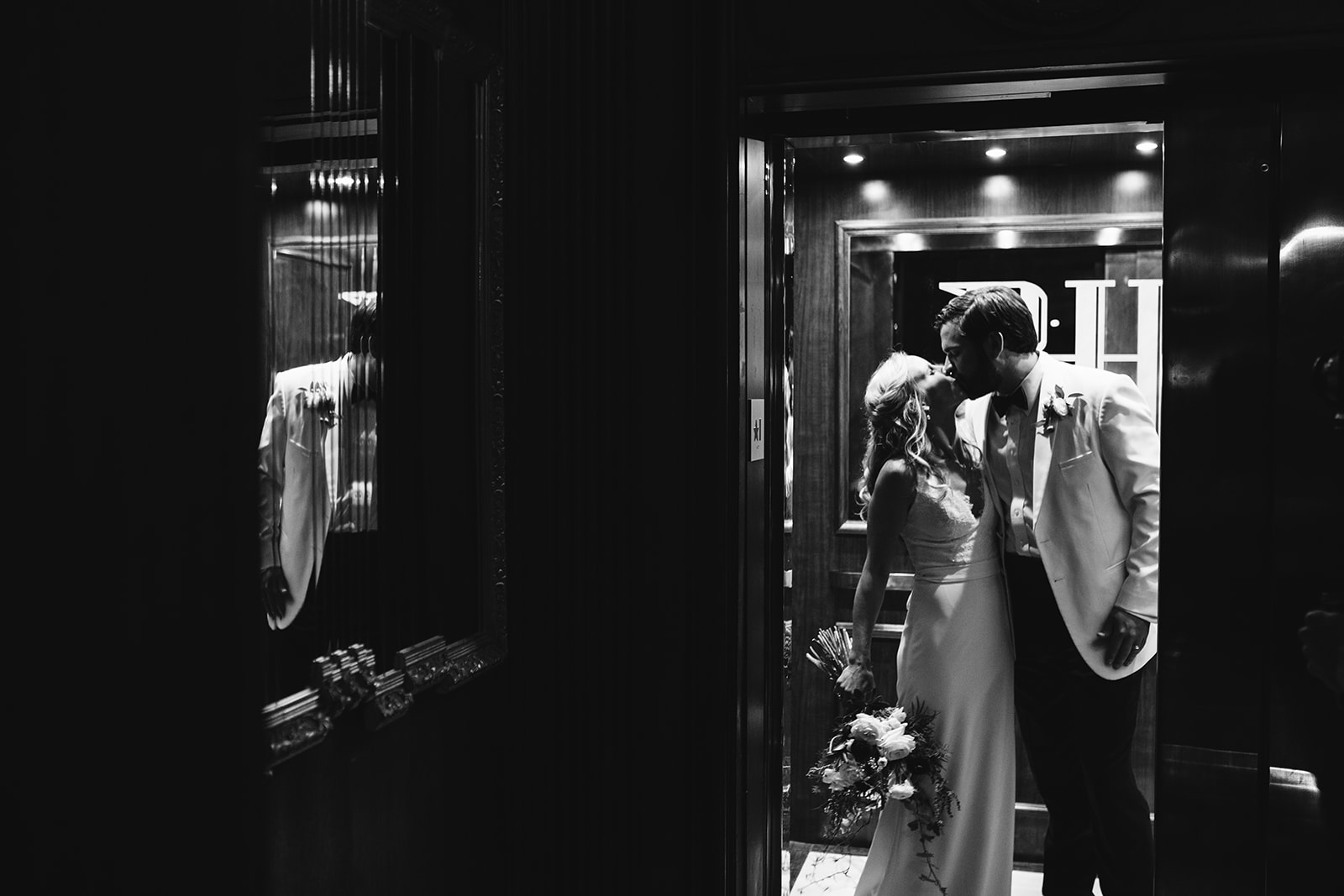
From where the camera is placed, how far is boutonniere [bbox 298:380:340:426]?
4.58 feet

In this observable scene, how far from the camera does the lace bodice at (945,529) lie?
2166 mm

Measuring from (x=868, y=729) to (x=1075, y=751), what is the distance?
411mm

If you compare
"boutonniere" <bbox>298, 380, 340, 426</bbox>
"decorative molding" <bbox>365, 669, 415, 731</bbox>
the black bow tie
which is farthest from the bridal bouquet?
"boutonniere" <bbox>298, 380, 340, 426</bbox>

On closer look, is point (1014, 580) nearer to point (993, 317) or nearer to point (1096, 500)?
point (1096, 500)

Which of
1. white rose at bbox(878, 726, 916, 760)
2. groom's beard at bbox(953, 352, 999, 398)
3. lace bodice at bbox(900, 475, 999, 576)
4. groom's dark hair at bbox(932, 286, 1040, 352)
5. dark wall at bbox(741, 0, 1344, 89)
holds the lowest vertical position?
white rose at bbox(878, 726, 916, 760)

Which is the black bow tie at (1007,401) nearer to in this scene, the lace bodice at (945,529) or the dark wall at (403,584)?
the lace bodice at (945,529)

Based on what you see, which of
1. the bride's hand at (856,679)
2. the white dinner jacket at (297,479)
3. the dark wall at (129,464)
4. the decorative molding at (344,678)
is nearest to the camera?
the dark wall at (129,464)

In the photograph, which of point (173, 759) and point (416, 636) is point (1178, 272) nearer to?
point (416, 636)

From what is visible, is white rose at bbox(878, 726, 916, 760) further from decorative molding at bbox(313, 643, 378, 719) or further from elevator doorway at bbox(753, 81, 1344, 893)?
decorative molding at bbox(313, 643, 378, 719)

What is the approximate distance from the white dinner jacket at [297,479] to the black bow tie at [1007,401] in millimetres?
1297

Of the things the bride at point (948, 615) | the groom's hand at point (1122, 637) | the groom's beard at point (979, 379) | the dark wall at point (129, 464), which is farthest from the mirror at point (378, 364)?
the groom's hand at point (1122, 637)

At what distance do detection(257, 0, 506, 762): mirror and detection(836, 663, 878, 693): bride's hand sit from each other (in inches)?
30.3

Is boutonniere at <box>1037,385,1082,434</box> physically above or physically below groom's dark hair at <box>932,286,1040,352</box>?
below

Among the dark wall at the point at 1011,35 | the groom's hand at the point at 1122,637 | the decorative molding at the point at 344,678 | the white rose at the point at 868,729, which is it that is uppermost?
the dark wall at the point at 1011,35
